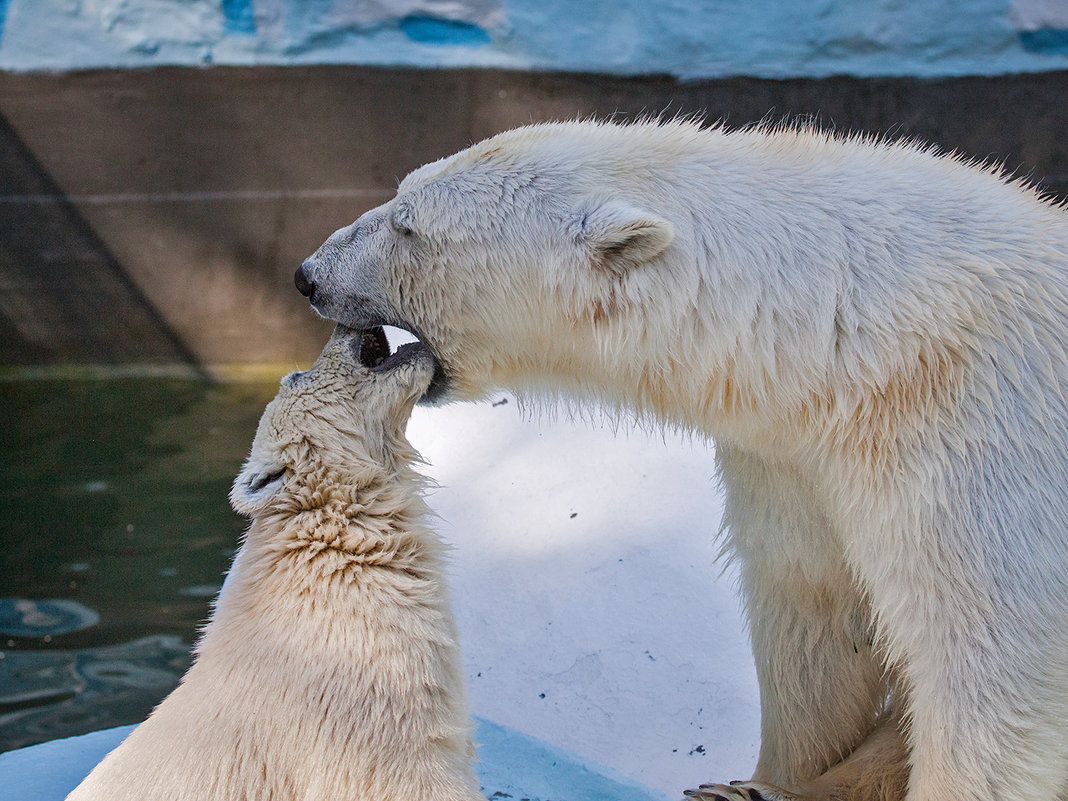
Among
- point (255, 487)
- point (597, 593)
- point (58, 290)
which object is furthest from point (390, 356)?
point (58, 290)

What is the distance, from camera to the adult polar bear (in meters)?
1.65

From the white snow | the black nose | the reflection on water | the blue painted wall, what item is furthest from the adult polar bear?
the blue painted wall

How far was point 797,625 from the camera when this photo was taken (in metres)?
2.20

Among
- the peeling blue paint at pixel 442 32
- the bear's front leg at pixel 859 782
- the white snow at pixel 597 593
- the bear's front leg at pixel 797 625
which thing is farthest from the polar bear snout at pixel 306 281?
the peeling blue paint at pixel 442 32

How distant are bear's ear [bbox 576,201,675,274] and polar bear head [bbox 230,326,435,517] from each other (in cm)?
38

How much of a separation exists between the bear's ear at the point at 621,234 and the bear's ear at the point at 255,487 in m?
0.64

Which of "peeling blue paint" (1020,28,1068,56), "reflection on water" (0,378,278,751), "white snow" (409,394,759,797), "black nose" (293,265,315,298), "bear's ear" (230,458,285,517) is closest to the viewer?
"bear's ear" (230,458,285,517)

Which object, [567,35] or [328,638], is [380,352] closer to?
[328,638]

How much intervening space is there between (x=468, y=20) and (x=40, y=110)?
212 centimetres

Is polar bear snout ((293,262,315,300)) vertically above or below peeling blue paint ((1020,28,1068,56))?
below

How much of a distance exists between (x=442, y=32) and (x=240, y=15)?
38.2 inches

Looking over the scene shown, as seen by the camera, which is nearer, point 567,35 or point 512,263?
point 512,263

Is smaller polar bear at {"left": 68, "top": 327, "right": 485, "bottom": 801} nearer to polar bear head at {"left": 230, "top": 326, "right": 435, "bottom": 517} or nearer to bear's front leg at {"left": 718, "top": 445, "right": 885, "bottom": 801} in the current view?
polar bear head at {"left": 230, "top": 326, "right": 435, "bottom": 517}

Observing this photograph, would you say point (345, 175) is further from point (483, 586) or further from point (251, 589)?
point (251, 589)
